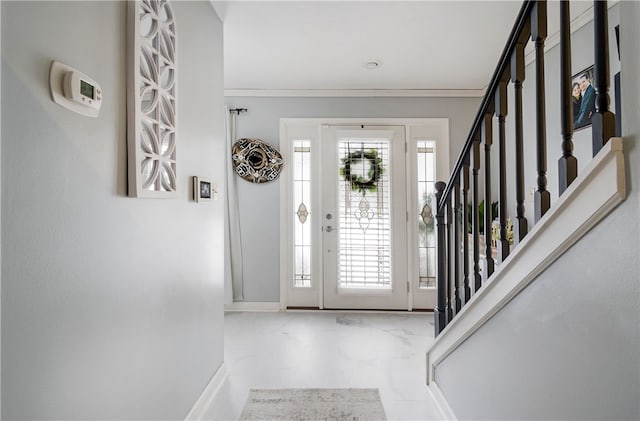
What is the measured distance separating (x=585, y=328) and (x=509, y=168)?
2.97 m

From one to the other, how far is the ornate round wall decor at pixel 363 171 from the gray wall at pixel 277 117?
464mm

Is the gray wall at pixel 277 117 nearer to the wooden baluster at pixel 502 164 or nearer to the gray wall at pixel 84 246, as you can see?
the gray wall at pixel 84 246

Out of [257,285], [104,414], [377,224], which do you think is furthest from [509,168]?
[104,414]

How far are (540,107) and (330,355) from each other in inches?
86.9

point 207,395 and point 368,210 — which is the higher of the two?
point 368,210

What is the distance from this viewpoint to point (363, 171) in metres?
3.71

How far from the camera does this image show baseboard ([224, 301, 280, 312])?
3.72 metres

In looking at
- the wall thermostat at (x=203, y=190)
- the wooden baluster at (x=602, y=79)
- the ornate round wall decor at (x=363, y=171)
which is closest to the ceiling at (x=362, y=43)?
the ornate round wall decor at (x=363, y=171)

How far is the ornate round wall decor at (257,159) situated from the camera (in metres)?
3.65

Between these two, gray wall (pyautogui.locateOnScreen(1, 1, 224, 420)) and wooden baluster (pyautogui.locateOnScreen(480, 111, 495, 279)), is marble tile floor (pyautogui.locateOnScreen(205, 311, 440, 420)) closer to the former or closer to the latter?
gray wall (pyautogui.locateOnScreen(1, 1, 224, 420))

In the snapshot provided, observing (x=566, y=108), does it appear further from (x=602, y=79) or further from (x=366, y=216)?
(x=366, y=216)

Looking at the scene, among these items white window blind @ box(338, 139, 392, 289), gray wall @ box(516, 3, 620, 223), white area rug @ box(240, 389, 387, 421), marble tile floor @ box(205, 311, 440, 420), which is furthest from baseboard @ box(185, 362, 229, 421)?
gray wall @ box(516, 3, 620, 223)

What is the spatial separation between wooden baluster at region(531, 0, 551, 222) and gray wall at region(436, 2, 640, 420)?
21 centimetres

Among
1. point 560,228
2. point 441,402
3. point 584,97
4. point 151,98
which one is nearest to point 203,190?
point 151,98
